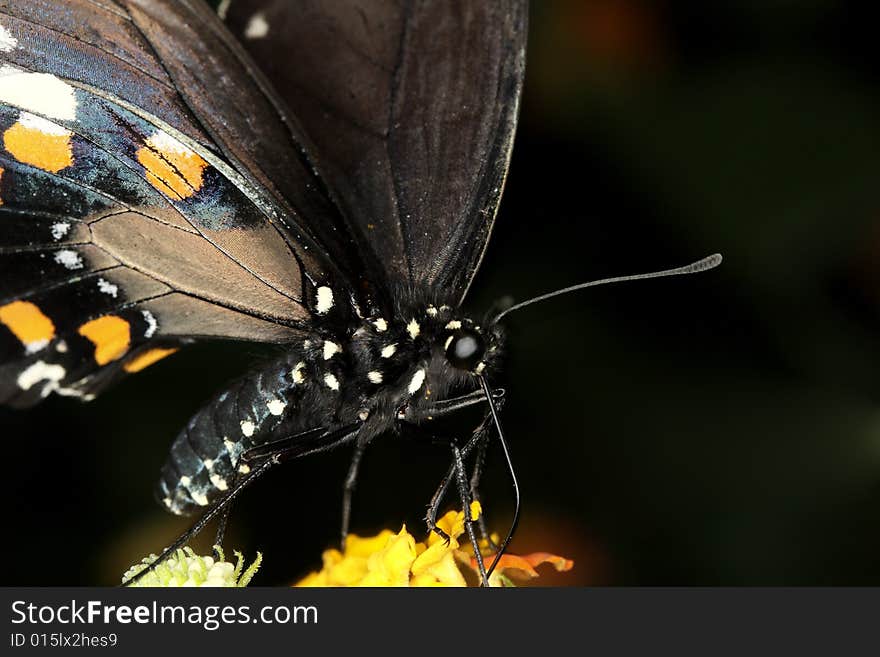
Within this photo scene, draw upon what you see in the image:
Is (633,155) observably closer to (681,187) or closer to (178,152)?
(681,187)

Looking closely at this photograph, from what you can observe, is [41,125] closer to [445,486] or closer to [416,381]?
[416,381]

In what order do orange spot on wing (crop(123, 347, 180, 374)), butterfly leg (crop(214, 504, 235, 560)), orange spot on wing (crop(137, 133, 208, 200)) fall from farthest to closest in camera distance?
orange spot on wing (crop(123, 347, 180, 374)) → orange spot on wing (crop(137, 133, 208, 200)) → butterfly leg (crop(214, 504, 235, 560))

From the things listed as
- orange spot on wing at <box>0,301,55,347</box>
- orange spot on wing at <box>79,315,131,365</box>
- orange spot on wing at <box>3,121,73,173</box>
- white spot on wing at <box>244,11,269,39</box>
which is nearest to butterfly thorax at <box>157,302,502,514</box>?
orange spot on wing at <box>79,315,131,365</box>

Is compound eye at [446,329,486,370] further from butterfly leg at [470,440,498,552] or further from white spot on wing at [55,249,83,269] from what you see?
white spot on wing at [55,249,83,269]

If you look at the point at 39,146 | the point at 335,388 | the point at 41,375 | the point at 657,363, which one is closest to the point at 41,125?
the point at 39,146

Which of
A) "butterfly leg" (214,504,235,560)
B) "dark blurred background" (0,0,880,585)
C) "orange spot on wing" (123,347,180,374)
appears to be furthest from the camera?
"dark blurred background" (0,0,880,585)

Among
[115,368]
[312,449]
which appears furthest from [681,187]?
[115,368]

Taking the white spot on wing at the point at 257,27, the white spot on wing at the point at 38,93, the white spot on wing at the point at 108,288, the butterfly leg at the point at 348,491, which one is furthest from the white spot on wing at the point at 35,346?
the white spot on wing at the point at 257,27
